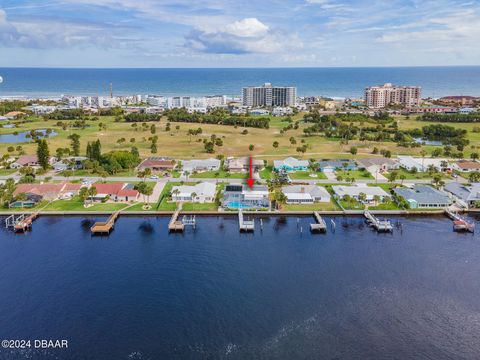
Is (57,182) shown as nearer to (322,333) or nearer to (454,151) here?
(322,333)

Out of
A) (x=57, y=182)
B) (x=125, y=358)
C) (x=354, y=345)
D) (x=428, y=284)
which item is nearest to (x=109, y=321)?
(x=125, y=358)

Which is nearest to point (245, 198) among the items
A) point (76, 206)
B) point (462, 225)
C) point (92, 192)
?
point (92, 192)

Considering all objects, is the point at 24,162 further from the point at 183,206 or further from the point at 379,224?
the point at 379,224

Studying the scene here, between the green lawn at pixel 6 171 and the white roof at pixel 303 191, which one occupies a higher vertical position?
the green lawn at pixel 6 171

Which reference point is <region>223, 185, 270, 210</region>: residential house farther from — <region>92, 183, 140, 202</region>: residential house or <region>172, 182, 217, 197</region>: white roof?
<region>92, 183, 140, 202</region>: residential house

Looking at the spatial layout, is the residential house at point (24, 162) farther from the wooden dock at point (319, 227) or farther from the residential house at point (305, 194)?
the wooden dock at point (319, 227)

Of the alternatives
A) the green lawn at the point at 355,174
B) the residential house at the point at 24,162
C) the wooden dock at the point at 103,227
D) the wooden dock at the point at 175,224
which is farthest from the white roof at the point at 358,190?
the residential house at the point at 24,162

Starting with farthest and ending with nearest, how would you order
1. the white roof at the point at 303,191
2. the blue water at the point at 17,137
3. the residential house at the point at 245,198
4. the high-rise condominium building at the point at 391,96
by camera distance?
the high-rise condominium building at the point at 391,96
the blue water at the point at 17,137
the white roof at the point at 303,191
the residential house at the point at 245,198
